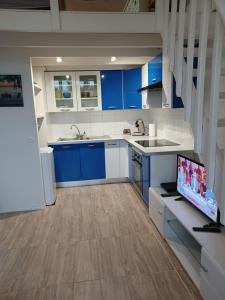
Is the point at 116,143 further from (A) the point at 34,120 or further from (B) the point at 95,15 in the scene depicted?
(B) the point at 95,15

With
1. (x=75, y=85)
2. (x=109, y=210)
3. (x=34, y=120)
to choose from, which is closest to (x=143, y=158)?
(x=109, y=210)

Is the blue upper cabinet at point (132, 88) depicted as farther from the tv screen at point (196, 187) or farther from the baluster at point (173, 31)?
the baluster at point (173, 31)

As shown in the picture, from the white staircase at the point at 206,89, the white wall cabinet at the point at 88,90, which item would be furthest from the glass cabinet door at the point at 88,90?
the white staircase at the point at 206,89

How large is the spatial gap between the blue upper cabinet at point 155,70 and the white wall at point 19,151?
1.77 meters

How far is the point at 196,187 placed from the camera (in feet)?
7.16

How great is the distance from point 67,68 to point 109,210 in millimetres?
2707

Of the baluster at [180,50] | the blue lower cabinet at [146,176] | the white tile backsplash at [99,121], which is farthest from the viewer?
the white tile backsplash at [99,121]

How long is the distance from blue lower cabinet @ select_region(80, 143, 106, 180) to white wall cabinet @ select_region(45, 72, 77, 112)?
2.74 ft

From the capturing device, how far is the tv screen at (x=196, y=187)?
6.43 ft

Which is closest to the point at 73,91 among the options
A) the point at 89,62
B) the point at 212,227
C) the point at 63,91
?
the point at 63,91

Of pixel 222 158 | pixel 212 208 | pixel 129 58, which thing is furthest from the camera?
pixel 129 58

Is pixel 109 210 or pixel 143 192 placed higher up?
pixel 143 192

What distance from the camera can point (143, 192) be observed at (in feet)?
10.8

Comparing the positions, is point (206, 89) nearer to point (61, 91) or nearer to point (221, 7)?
point (221, 7)
